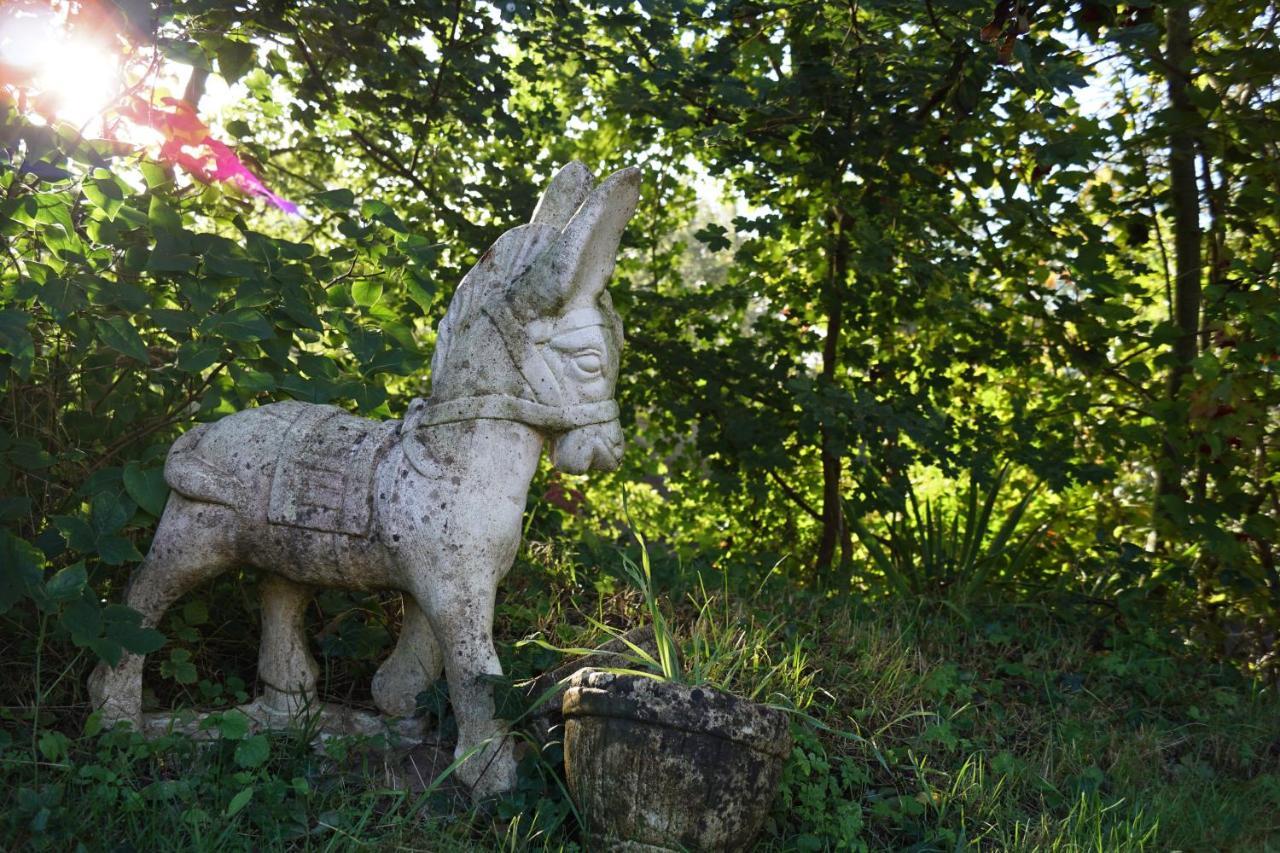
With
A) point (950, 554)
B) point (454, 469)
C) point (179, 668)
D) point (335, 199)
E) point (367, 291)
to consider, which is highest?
point (335, 199)

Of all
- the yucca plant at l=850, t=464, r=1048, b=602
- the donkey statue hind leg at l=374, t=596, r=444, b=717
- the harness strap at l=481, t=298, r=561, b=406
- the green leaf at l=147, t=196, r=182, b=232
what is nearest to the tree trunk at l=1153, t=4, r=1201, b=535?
the yucca plant at l=850, t=464, r=1048, b=602

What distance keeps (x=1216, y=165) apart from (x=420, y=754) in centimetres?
468

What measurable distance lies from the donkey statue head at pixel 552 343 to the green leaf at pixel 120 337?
83 cm

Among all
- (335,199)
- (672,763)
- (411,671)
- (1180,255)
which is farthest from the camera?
(1180,255)

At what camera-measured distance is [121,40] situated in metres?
3.95

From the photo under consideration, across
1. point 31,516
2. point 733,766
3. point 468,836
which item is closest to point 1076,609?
point 733,766

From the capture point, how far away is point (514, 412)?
11.0 ft

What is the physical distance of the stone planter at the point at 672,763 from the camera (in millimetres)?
2918

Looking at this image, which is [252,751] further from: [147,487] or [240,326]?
[240,326]

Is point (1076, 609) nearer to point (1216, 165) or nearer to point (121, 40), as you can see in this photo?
point (1216, 165)

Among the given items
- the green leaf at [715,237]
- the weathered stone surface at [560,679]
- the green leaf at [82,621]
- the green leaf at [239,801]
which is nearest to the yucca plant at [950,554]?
the green leaf at [715,237]

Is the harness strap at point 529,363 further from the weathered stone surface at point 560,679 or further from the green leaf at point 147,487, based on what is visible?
the green leaf at point 147,487

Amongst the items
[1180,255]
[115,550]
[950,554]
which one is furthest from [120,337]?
[1180,255]

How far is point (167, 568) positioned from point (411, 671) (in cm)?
80
